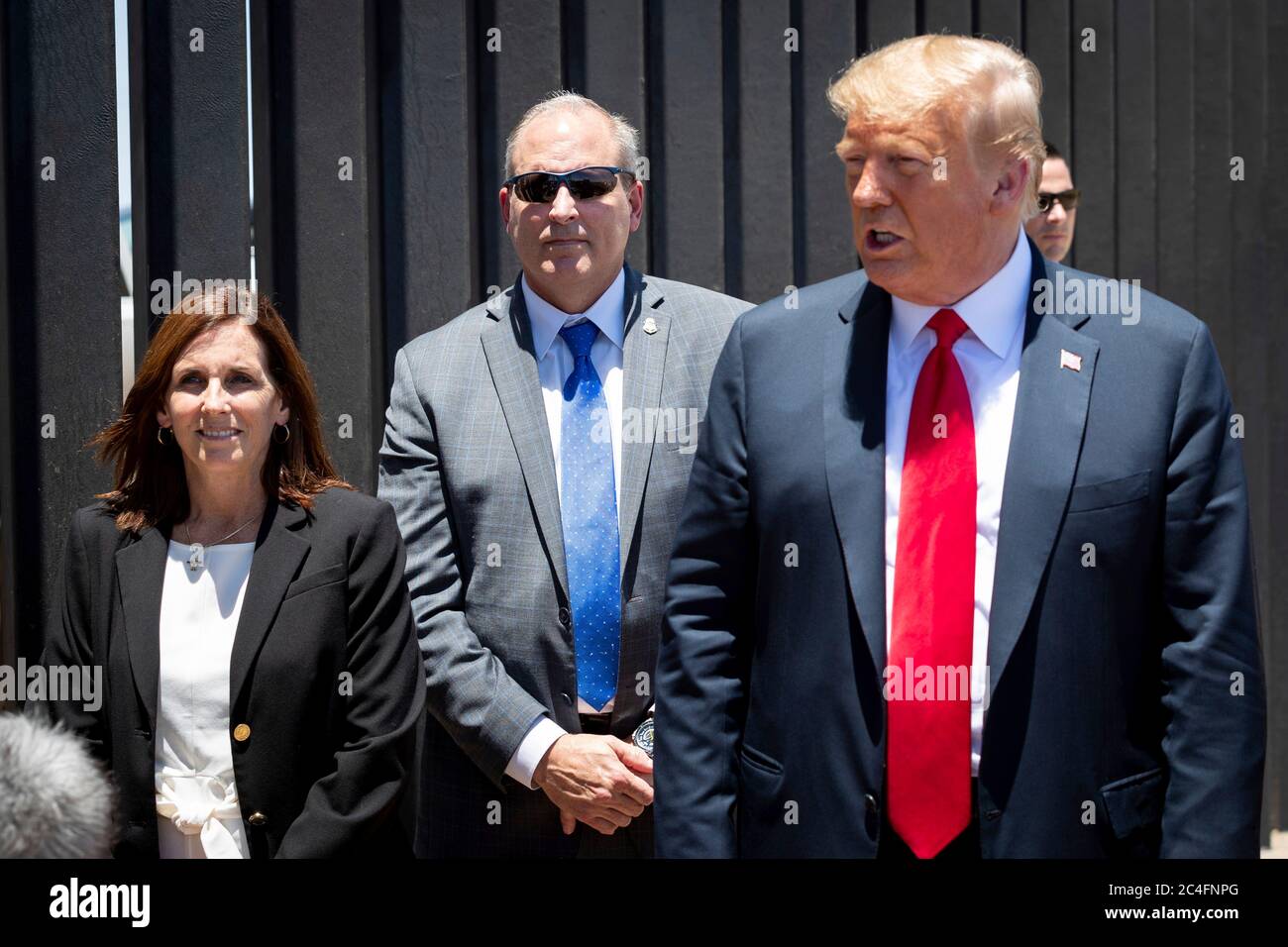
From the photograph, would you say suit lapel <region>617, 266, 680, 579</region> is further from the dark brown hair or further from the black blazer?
the dark brown hair

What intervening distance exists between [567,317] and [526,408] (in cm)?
27

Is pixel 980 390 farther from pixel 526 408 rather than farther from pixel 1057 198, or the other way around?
pixel 1057 198

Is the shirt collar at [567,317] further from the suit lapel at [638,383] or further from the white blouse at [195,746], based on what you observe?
the white blouse at [195,746]

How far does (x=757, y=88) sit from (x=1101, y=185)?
65.2 inches

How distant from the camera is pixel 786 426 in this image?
231 cm

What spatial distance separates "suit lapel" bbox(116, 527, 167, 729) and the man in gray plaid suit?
0.52 meters

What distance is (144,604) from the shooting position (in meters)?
2.75

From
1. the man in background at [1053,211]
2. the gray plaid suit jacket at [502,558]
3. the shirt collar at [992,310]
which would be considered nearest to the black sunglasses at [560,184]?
the gray plaid suit jacket at [502,558]

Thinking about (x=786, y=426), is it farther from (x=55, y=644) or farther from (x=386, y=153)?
(x=386, y=153)

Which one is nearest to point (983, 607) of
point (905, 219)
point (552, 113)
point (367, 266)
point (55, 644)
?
point (905, 219)

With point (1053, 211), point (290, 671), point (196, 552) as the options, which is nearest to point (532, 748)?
point (290, 671)

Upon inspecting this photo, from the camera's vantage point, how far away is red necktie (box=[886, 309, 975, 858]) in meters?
2.17

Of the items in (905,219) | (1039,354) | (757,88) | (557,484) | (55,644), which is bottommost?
(55,644)

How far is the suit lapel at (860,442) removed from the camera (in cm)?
220
